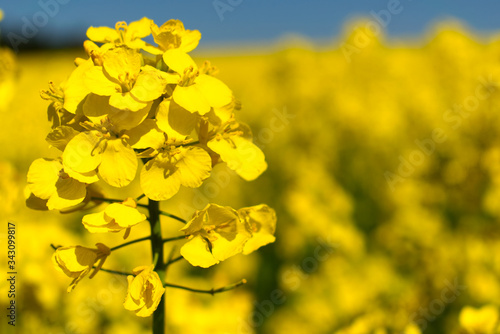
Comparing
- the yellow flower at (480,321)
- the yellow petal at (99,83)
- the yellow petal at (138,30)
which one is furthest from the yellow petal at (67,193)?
the yellow flower at (480,321)

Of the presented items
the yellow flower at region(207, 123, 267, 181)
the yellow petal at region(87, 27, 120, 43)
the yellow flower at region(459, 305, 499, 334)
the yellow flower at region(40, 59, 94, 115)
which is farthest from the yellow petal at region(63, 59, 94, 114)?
the yellow flower at region(459, 305, 499, 334)

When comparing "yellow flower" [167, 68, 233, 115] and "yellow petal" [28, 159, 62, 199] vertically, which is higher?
"yellow flower" [167, 68, 233, 115]

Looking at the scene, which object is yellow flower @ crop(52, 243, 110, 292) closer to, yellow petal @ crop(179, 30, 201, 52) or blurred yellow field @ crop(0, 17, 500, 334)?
blurred yellow field @ crop(0, 17, 500, 334)

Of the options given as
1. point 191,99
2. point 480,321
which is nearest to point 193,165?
point 191,99

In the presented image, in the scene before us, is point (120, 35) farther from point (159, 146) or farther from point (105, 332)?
point (105, 332)

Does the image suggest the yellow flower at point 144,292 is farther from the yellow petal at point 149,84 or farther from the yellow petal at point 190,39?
the yellow petal at point 190,39
